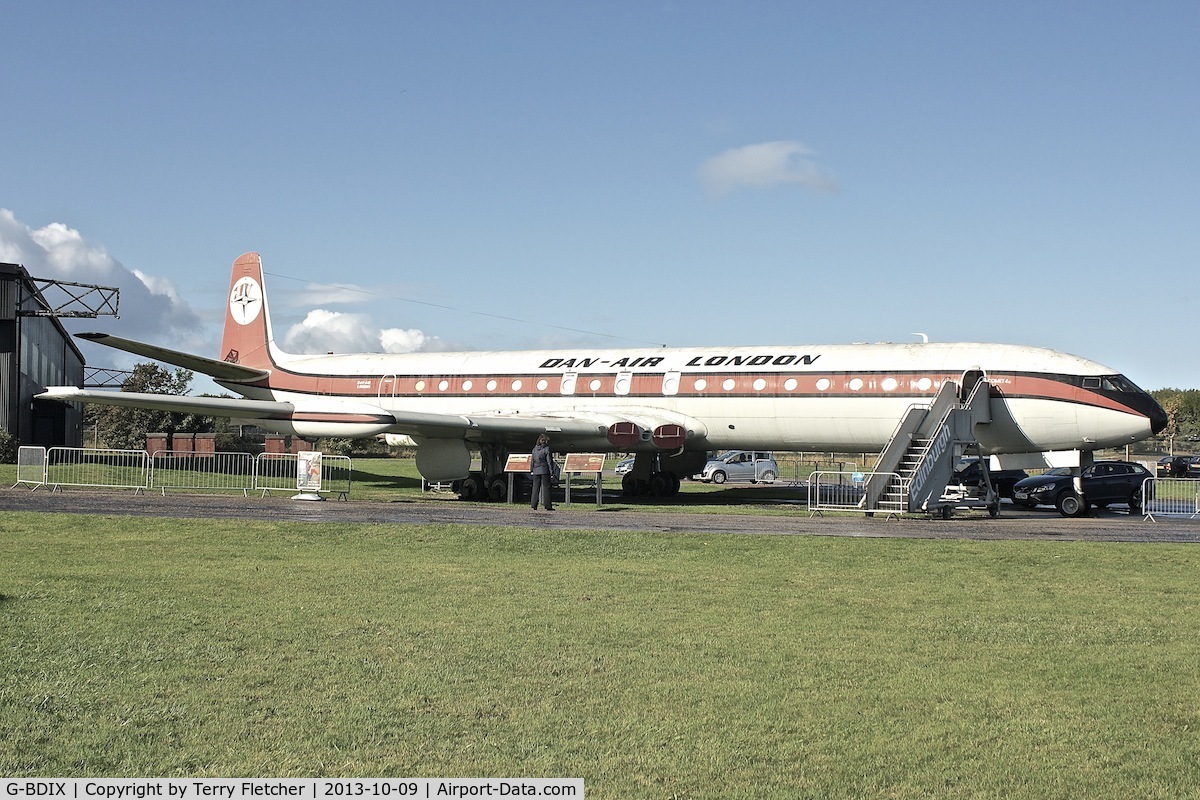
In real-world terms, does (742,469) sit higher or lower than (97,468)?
lower

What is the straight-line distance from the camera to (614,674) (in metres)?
7.47

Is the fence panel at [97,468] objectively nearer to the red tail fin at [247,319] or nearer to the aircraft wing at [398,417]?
the aircraft wing at [398,417]

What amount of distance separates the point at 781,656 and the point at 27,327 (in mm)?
48131

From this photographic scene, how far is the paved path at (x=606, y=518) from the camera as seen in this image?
19.3 meters

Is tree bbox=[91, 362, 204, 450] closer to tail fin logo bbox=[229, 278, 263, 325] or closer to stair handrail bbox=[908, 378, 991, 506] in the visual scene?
tail fin logo bbox=[229, 278, 263, 325]

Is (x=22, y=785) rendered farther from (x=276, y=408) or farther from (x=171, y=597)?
(x=276, y=408)

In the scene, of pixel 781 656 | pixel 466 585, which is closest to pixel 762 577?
pixel 466 585

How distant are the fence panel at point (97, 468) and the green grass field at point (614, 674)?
50.3 ft

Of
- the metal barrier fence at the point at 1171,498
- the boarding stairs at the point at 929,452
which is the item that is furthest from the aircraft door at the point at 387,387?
the metal barrier fence at the point at 1171,498

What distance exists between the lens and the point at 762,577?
498 inches

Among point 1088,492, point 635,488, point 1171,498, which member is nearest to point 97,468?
point 635,488

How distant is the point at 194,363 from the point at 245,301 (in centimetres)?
462

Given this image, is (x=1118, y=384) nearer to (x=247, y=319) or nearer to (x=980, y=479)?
(x=980, y=479)

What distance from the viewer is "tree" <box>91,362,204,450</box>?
67188mm
